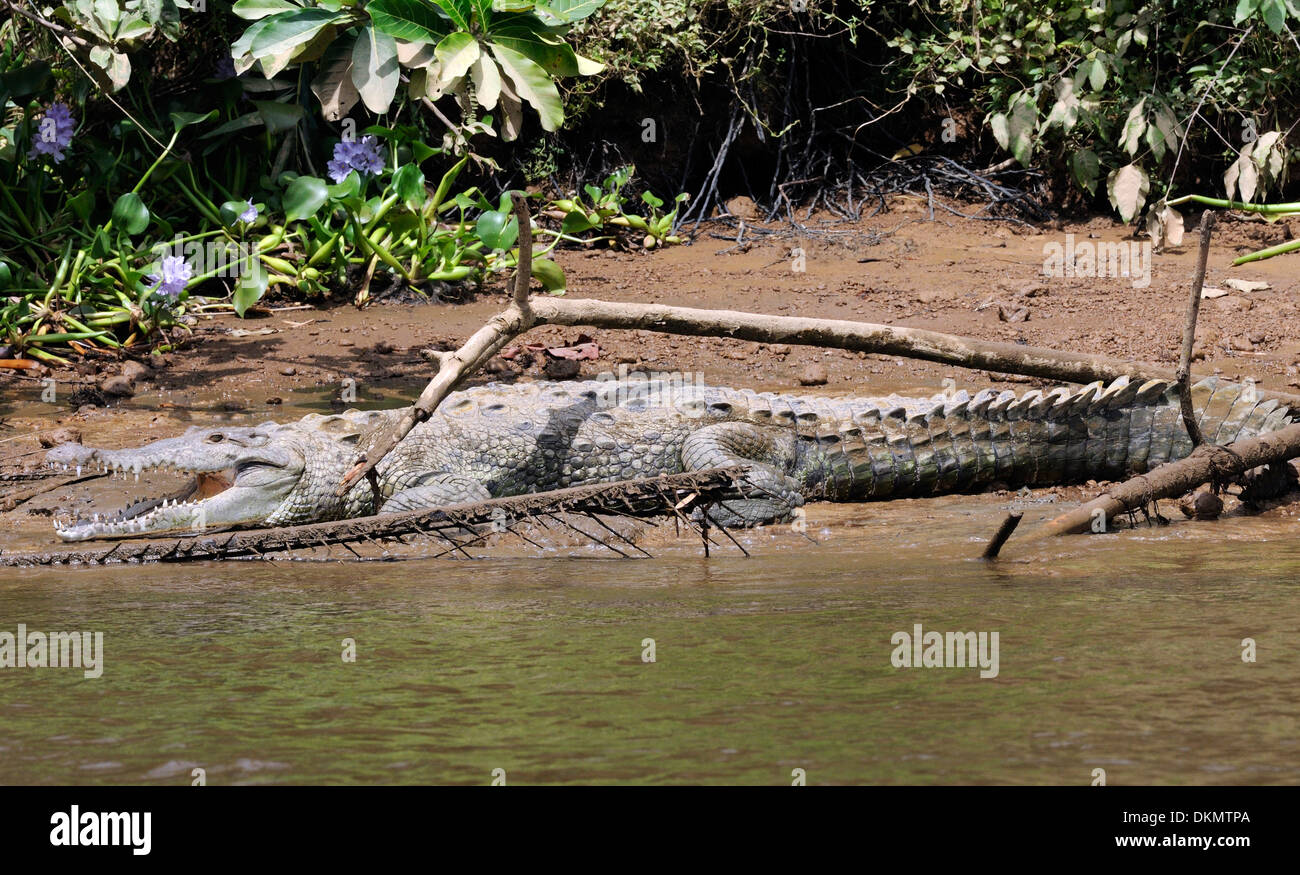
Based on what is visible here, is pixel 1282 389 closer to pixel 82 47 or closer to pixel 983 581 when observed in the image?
pixel 983 581

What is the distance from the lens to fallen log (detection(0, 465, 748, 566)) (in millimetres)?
4230

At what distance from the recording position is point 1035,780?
7.03ft

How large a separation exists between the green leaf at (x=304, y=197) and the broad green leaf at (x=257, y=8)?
6.29 feet

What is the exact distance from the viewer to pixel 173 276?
710cm

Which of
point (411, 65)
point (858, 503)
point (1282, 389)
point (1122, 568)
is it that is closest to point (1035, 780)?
point (1122, 568)

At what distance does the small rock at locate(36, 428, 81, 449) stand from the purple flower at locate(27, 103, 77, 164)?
2.59 m

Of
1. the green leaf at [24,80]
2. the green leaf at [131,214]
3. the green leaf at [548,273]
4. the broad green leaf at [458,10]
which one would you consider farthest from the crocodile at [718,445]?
the green leaf at [24,80]

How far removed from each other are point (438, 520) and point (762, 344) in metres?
3.71

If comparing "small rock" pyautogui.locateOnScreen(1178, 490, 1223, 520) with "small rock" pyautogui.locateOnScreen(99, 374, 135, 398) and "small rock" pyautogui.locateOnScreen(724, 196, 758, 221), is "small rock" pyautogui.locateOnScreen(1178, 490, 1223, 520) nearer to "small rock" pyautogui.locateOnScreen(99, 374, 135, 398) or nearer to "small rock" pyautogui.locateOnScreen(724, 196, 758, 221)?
"small rock" pyautogui.locateOnScreen(99, 374, 135, 398)

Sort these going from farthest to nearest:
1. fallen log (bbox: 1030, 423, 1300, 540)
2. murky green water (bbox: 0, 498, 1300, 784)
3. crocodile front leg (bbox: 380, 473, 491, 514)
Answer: crocodile front leg (bbox: 380, 473, 491, 514), fallen log (bbox: 1030, 423, 1300, 540), murky green water (bbox: 0, 498, 1300, 784)

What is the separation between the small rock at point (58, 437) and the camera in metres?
5.78

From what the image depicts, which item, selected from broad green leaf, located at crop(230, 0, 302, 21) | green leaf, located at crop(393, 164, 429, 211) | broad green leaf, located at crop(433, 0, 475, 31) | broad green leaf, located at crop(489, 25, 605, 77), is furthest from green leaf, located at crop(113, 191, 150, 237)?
broad green leaf, located at crop(489, 25, 605, 77)

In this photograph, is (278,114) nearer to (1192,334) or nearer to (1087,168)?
(1087,168)

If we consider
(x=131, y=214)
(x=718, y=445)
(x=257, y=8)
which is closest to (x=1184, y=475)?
(x=718, y=445)
